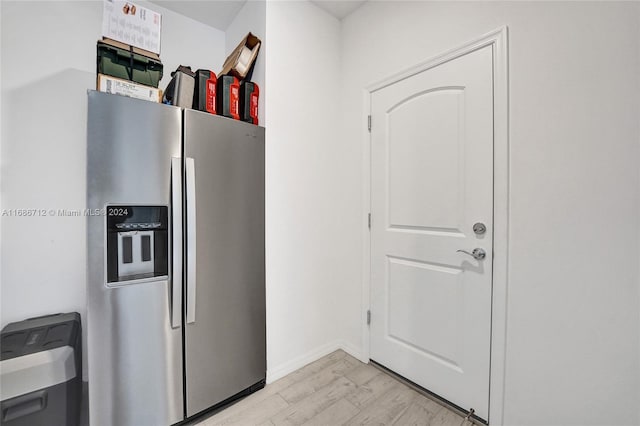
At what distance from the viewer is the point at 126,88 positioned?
4.25 feet

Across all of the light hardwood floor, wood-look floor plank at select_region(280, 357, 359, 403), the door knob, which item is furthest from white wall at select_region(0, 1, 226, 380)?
the door knob

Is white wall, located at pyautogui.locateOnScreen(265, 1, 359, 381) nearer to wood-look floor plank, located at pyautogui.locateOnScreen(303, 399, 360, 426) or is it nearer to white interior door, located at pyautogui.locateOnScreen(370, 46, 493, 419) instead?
white interior door, located at pyautogui.locateOnScreen(370, 46, 493, 419)

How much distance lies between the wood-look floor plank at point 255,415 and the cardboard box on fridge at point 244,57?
84.3 inches

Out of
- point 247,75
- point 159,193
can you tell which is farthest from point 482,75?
point 159,193

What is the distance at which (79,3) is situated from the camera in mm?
1725

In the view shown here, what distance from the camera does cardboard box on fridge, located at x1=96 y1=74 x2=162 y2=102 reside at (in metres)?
1.25

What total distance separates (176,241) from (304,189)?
97cm

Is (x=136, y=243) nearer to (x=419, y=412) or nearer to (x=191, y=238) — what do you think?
(x=191, y=238)

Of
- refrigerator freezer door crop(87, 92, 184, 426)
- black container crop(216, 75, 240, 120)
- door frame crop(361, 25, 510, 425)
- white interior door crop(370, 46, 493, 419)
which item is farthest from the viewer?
black container crop(216, 75, 240, 120)

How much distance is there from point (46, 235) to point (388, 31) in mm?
2651

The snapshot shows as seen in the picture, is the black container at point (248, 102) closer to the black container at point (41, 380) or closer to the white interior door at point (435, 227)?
the white interior door at point (435, 227)

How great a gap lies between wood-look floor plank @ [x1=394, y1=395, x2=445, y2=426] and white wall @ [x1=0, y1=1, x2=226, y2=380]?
2.16 meters

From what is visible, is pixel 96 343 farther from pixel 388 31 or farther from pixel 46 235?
pixel 388 31

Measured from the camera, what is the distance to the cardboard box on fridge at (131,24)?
1280mm
